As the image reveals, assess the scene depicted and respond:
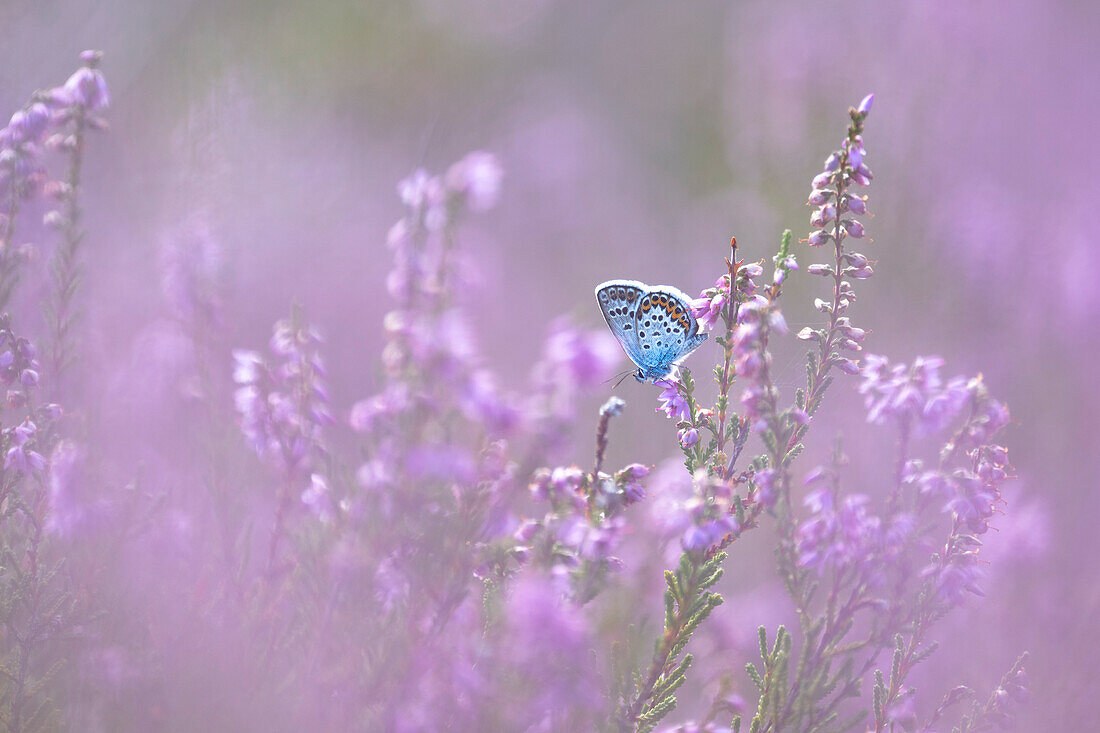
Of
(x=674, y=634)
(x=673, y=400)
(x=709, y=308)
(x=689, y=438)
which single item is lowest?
(x=674, y=634)

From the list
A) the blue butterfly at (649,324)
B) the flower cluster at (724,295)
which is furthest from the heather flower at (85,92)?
the flower cluster at (724,295)

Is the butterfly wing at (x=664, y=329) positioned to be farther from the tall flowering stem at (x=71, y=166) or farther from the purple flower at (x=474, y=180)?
the tall flowering stem at (x=71, y=166)

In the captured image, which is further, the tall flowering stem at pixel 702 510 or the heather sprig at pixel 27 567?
the heather sprig at pixel 27 567

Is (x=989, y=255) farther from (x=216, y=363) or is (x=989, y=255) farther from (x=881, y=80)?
(x=216, y=363)

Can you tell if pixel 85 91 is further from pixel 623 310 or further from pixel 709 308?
pixel 709 308

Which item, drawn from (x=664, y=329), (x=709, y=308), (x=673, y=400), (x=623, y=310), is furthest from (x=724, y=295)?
(x=623, y=310)

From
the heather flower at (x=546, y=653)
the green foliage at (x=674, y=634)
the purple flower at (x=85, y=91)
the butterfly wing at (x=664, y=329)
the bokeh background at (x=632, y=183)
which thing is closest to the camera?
the heather flower at (x=546, y=653)

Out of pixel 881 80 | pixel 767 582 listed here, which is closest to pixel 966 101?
pixel 881 80
